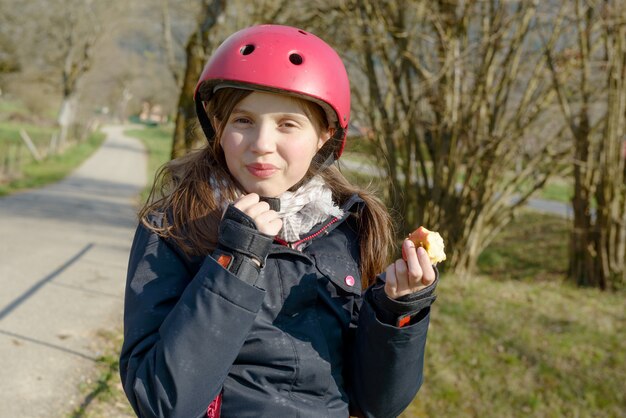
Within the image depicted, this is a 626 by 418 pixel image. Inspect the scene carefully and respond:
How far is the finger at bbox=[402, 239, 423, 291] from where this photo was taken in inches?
70.0

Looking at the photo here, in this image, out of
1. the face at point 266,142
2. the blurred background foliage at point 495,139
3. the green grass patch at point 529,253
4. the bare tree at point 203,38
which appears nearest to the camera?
the face at point 266,142

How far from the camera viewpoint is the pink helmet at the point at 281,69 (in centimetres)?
196

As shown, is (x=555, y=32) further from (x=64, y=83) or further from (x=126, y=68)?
(x=126, y=68)

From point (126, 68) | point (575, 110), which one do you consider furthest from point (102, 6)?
point (575, 110)

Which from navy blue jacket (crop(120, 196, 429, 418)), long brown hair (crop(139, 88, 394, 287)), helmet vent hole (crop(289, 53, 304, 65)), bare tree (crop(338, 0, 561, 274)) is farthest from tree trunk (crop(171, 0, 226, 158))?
navy blue jacket (crop(120, 196, 429, 418))

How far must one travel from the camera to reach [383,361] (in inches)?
75.8

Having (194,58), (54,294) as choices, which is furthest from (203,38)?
(54,294)

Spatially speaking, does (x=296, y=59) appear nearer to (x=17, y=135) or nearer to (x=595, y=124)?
(x=595, y=124)

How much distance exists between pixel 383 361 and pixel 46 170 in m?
20.7

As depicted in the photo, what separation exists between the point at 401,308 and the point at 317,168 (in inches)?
26.4

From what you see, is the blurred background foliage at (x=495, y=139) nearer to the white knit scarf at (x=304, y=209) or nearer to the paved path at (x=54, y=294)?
the paved path at (x=54, y=294)

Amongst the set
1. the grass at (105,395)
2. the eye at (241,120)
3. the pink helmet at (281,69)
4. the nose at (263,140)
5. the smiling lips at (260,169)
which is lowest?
the grass at (105,395)

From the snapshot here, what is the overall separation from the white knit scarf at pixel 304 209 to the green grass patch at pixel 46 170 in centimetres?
1283

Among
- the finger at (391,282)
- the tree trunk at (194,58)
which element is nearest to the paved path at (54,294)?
the tree trunk at (194,58)
